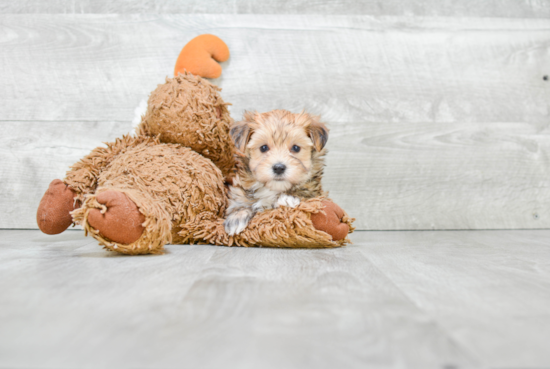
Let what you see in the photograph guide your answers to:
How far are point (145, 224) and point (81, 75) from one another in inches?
54.9

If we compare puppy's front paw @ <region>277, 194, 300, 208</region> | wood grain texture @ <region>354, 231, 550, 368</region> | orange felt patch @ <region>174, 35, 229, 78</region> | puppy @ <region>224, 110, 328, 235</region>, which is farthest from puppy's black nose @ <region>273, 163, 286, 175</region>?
orange felt patch @ <region>174, 35, 229, 78</region>

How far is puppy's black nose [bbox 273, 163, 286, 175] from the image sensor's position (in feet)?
5.22

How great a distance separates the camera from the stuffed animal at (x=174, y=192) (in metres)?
1.35

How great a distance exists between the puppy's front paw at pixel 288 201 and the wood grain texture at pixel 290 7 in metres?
1.25

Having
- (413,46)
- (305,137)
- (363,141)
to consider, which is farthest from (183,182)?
(413,46)

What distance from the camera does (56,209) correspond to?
64.1 inches

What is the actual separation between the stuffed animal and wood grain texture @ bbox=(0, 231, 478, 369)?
0.15 m

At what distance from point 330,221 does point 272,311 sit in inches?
30.7

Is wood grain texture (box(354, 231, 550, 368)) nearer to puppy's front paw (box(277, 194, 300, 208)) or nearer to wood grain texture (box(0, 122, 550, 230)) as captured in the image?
puppy's front paw (box(277, 194, 300, 208))

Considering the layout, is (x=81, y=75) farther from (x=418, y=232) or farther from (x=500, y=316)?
(x=500, y=316)

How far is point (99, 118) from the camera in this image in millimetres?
2346

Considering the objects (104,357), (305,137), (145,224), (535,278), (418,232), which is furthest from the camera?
(418,232)

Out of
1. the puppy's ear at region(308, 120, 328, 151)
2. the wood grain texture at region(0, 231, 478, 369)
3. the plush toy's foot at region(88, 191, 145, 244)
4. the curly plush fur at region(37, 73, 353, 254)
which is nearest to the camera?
the wood grain texture at region(0, 231, 478, 369)

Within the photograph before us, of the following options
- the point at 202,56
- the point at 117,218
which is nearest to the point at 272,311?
the point at 117,218
